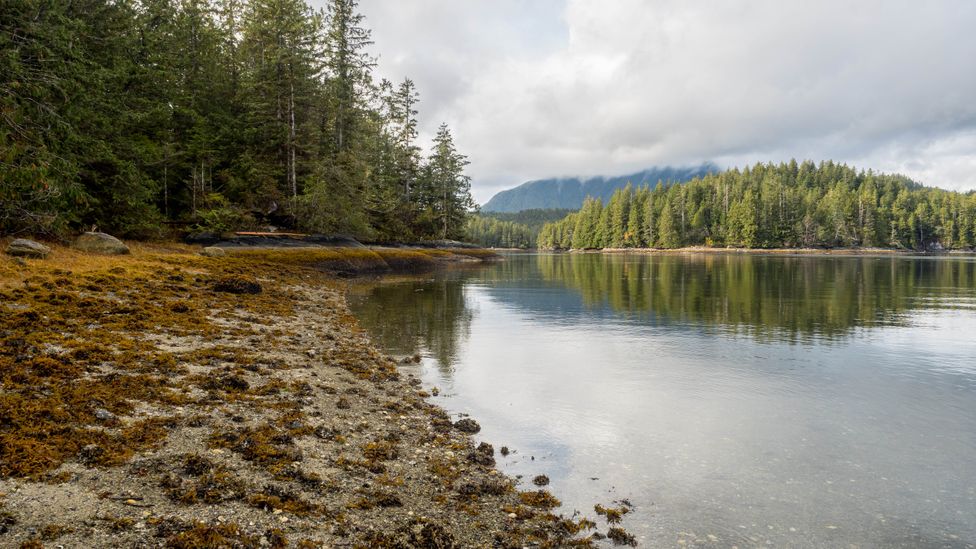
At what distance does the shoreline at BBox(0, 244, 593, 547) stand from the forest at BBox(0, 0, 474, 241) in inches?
195

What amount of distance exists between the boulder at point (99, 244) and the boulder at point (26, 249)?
4.11 meters

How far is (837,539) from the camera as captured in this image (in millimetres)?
6438

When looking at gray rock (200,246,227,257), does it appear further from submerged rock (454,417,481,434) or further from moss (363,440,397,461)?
moss (363,440,397,461)

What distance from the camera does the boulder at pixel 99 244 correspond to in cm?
2320

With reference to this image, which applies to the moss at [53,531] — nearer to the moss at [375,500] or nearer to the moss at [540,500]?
the moss at [375,500]

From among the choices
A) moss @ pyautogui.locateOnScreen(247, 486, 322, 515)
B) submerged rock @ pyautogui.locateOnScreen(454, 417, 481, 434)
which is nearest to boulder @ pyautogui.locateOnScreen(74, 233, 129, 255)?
submerged rock @ pyautogui.locateOnScreen(454, 417, 481, 434)

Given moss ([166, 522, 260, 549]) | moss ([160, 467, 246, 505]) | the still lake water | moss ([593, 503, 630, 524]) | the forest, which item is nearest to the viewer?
moss ([166, 522, 260, 549])

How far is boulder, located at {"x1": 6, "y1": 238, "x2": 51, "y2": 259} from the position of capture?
1811cm

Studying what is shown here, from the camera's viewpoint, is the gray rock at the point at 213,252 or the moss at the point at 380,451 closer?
the moss at the point at 380,451

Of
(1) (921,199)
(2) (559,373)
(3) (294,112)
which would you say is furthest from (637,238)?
(2) (559,373)

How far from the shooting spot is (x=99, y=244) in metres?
23.6

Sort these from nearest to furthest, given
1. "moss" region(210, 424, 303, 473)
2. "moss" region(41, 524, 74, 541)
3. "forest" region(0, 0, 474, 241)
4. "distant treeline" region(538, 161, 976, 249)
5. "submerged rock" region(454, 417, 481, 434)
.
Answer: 1. "moss" region(41, 524, 74, 541)
2. "moss" region(210, 424, 303, 473)
3. "submerged rock" region(454, 417, 481, 434)
4. "forest" region(0, 0, 474, 241)
5. "distant treeline" region(538, 161, 976, 249)

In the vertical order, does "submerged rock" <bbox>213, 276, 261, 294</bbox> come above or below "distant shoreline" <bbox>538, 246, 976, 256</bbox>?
below

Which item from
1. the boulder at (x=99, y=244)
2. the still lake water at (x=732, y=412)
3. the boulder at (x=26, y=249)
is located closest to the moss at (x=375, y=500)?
the still lake water at (x=732, y=412)
